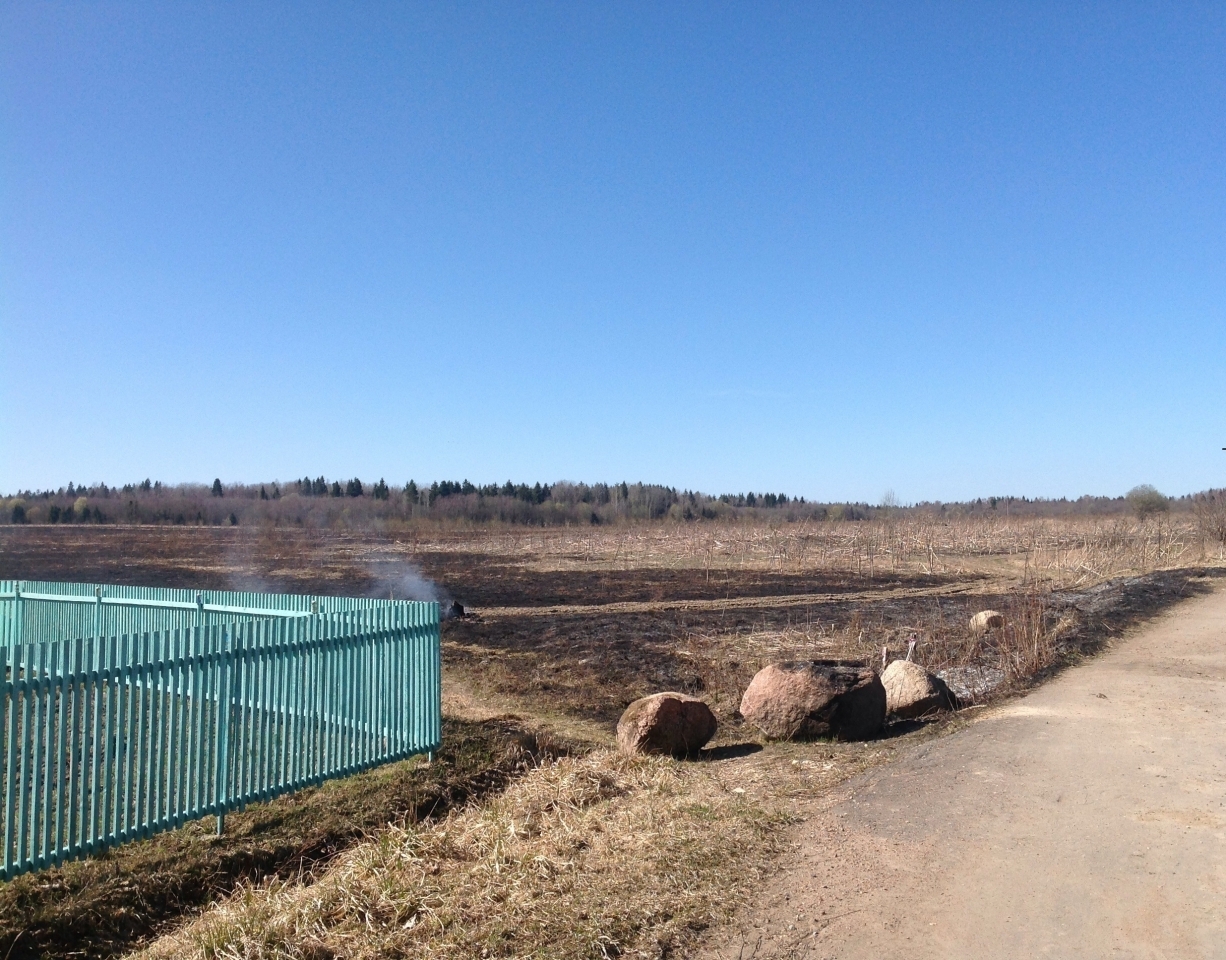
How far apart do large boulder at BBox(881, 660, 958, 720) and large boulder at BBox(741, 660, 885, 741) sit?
795 millimetres

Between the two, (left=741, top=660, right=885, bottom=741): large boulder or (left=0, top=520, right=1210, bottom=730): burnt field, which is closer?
(left=741, top=660, right=885, bottom=741): large boulder

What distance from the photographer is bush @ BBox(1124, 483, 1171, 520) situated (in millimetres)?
54750

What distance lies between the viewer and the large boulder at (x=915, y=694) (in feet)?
32.3

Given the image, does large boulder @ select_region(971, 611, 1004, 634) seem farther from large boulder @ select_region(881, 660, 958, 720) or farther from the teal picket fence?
the teal picket fence

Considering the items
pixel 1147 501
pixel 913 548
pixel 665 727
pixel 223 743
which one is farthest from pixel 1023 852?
pixel 1147 501

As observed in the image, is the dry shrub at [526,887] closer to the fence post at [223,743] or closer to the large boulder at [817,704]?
the fence post at [223,743]

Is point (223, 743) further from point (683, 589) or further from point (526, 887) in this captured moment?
point (683, 589)

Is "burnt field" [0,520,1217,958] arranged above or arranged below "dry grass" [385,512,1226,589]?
below

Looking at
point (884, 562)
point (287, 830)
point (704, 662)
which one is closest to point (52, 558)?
point (884, 562)

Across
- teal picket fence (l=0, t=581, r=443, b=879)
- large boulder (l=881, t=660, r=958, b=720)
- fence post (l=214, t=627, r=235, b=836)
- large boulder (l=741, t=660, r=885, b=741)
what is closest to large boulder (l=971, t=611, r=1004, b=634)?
large boulder (l=881, t=660, r=958, b=720)

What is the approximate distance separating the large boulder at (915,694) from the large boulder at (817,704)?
2.61 feet

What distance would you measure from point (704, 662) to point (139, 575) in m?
24.8

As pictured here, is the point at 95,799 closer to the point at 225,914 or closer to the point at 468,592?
the point at 225,914

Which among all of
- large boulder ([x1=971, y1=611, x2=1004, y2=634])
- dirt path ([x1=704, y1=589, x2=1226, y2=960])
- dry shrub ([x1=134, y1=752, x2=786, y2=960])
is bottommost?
dry shrub ([x1=134, y1=752, x2=786, y2=960])
